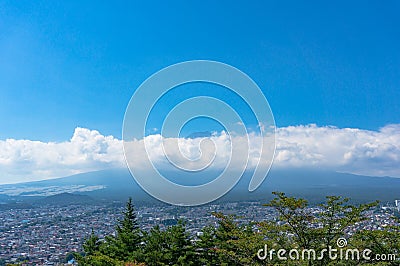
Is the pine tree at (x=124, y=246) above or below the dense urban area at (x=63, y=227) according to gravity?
above

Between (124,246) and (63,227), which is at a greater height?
(124,246)

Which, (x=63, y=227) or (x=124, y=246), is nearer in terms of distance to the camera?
(x=124, y=246)

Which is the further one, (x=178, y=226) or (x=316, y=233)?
(x=178, y=226)

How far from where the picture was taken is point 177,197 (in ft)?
33.4

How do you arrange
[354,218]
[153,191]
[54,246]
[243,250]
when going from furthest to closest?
[54,246]
[243,250]
[153,191]
[354,218]

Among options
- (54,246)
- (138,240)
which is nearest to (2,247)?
(54,246)

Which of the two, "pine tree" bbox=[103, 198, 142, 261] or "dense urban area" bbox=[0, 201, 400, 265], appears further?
"dense urban area" bbox=[0, 201, 400, 265]

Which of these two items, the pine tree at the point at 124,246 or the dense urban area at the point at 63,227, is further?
the dense urban area at the point at 63,227

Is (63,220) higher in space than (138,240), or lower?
lower

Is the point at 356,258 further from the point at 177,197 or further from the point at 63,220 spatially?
the point at 63,220

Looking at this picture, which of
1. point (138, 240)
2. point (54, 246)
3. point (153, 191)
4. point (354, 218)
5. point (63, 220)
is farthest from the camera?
point (63, 220)

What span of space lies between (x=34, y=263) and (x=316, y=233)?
18.1 m

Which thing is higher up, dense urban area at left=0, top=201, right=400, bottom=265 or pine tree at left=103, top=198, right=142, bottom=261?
pine tree at left=103, top=198, right=142, bottom=261

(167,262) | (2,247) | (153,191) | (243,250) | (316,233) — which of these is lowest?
(2,247)
